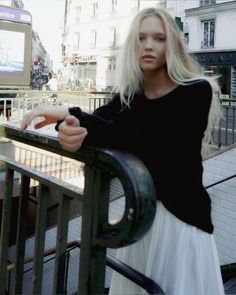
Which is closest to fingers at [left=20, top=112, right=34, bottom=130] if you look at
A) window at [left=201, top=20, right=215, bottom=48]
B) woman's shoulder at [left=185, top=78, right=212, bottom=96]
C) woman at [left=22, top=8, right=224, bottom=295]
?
woman at [left=22, top=8, right=224, bottom=295]

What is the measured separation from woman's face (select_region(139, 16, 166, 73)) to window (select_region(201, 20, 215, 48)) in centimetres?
2098

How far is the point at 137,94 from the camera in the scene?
Answer: 1394mm

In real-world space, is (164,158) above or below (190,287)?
above

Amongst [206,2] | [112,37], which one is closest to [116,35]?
[112,37]

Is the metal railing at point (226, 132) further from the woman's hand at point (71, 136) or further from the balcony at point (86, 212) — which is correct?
the woman's hand at point (71, 136)

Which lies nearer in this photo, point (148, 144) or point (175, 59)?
point (148, 144)

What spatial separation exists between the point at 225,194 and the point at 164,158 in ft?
14.1

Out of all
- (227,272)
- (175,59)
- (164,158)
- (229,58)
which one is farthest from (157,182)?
(229,58)

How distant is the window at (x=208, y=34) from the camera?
21.3 meters

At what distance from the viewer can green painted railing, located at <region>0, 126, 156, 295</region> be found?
83 cm

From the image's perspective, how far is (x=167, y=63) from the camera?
1.35m

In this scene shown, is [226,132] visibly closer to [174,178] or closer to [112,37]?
[174,178]

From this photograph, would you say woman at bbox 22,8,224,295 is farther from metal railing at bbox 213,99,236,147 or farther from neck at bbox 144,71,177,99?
metal railing at bbox 213,99,236,147

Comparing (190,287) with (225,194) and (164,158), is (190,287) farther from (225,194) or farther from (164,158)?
(225,194)
